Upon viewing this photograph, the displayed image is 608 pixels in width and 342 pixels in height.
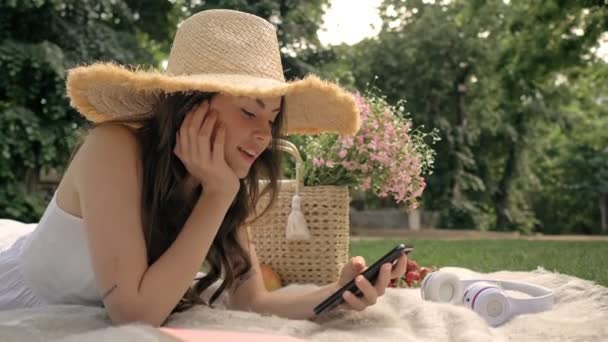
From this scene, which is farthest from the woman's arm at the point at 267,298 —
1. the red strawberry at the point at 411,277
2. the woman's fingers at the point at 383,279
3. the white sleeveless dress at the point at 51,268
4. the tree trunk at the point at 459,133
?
the tree trunk at the point at 459,133

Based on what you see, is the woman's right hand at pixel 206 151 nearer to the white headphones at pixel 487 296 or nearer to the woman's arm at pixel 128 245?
the woman's arm at pixel 128 245

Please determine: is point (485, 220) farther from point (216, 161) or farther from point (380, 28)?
point (216, 161)

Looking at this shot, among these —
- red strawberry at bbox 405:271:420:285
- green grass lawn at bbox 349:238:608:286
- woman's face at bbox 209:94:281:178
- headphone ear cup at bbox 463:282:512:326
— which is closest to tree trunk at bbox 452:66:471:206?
green grass lawn at bbox 349:238:608:286

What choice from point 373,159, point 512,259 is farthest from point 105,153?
point 512,259

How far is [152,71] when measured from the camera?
1.75 metres

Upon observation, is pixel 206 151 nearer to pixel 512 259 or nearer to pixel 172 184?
pixel 172 184

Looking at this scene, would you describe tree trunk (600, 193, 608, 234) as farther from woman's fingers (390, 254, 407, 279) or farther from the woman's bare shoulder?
the woman's bare shoulder

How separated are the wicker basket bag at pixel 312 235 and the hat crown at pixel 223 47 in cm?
123

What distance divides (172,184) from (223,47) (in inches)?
15.9

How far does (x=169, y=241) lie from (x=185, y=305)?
9.1 inches

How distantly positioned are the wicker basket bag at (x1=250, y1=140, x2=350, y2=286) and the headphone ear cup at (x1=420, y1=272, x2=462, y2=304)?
2.58ft

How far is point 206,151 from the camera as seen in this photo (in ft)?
5.20

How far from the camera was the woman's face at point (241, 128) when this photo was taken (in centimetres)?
165

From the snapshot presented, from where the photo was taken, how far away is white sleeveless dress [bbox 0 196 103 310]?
1815 mm
